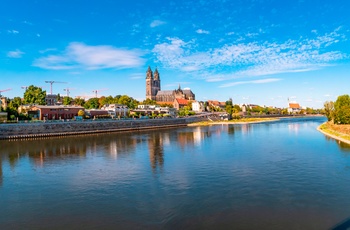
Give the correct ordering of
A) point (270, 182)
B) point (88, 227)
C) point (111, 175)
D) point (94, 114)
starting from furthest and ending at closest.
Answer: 1. point (94, 114)
2. point (111, 175)
3. point (270, 182)
4. point (88, 227)

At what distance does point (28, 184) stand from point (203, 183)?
51.9ft

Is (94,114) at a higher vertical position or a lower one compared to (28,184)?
higher

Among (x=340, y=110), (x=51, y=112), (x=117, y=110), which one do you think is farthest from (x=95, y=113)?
(x=340, y=110)

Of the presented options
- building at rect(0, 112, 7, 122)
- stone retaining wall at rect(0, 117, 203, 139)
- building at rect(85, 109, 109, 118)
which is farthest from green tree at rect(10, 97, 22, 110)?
stone retaining wall at rect(0, 117, 203, 139)

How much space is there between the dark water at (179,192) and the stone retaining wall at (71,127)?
95.8 ft

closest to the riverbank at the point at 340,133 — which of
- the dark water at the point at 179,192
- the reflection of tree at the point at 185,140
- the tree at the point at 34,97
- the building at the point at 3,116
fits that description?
the dark water at the point at 179,192

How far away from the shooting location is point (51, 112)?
89.9 meters

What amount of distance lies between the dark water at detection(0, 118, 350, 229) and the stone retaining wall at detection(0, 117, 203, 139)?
29198 mm

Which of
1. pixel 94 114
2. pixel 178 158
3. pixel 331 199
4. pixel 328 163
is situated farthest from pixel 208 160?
pixel 94 114

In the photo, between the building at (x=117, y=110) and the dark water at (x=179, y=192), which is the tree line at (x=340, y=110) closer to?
the dark water at (x=179, y=192)

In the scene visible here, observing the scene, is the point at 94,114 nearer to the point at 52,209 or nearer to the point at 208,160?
the point at 208,160

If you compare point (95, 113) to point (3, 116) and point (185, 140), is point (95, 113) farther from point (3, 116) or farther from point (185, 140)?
point (185, 140)

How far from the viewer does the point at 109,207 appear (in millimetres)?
18172

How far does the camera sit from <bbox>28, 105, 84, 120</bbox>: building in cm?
8781
